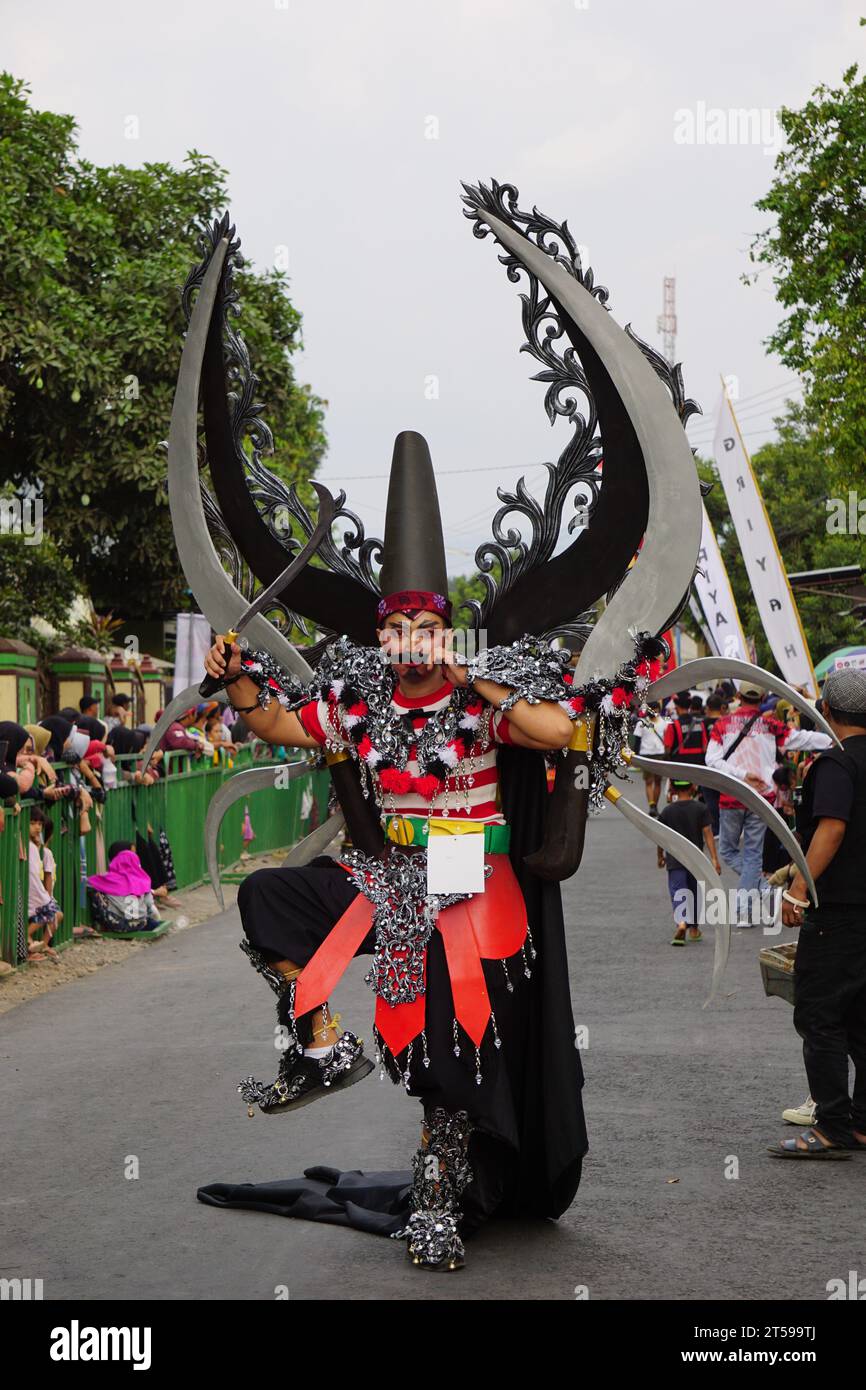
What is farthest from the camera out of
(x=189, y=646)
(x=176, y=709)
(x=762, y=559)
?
(x=189, y=646)

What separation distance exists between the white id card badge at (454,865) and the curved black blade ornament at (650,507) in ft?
2.09

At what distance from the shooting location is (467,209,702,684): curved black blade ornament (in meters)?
5.32

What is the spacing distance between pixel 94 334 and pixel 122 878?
7.64m

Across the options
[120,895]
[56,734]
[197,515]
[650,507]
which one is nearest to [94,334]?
[56,734]

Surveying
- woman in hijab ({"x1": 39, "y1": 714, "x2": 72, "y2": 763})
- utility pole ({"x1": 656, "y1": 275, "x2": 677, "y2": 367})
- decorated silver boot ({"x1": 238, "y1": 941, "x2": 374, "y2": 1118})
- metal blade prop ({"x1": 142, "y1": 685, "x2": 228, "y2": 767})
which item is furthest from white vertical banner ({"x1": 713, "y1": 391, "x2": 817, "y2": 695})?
utility pole ({"x1": 656, "y1": 275, "x2": 677, "y2": 367})

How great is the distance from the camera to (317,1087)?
5.38 m

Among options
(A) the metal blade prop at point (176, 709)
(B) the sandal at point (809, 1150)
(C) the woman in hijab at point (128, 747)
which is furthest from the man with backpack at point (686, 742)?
(A) the metal blade prop at point (176, 709)

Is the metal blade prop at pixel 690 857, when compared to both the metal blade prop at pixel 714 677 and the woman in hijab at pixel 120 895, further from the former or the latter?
the woman in hijab at pixel 120 895

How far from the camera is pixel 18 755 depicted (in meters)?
11.0

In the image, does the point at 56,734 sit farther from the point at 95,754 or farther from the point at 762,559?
the point at 762,559

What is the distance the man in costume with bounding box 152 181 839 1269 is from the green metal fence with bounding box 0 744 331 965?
231cm

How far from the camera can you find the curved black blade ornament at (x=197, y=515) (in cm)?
592
